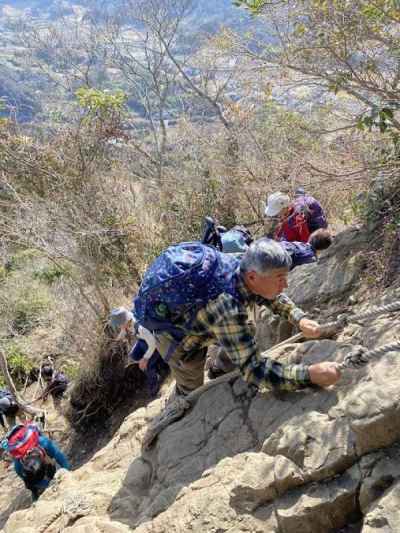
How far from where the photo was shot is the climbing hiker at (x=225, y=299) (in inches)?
113

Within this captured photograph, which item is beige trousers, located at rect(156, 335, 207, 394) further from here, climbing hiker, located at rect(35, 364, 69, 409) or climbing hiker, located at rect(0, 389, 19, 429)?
climbing hiker, located at rect(35, 364, 69, 409)

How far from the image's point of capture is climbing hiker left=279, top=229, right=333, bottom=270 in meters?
4.72

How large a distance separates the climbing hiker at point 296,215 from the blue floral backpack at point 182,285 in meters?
2.26

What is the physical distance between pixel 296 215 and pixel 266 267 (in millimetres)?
2620

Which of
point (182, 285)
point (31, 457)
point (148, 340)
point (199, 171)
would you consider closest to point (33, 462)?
point (31, 457)

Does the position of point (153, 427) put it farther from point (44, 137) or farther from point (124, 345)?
point (44, 137)

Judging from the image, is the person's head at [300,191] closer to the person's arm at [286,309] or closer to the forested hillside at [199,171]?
the forested hillside at [199,171]

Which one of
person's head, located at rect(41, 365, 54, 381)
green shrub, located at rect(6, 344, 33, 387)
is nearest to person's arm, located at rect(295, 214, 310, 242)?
person's head, located at rect(41, 365, 54, 381)

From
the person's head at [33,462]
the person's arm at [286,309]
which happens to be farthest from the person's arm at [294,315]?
the person's head at [33,462]

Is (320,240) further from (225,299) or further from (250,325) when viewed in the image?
(225,299)

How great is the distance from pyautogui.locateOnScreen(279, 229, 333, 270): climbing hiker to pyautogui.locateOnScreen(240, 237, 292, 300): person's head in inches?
64.1

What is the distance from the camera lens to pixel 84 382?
326 inches

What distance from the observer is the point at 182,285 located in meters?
3.02

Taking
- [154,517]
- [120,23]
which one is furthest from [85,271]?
[120,23]
